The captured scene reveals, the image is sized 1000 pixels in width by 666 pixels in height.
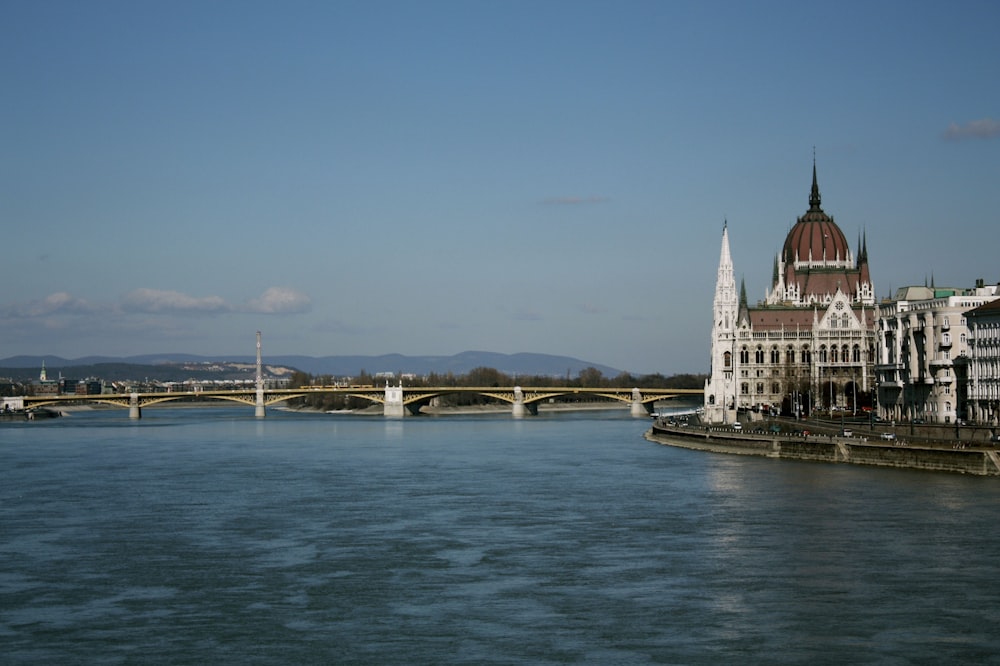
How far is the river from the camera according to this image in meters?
22.9

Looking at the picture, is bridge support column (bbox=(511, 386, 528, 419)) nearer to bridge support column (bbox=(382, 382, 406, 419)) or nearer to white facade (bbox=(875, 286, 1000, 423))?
bridge support column (bbox=(382, 382, 406, 419))

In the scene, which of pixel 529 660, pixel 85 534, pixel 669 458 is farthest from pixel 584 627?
pixel 669 458

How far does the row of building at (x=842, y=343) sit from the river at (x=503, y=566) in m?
15.1

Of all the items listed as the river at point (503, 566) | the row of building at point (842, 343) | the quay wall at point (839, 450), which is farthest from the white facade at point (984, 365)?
the river at point (503, 566)

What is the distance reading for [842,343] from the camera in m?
107

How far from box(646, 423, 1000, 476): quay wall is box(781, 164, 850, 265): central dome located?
49.5 metres

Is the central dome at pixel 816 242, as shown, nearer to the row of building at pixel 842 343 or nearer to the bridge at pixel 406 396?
the row of building at pixel 842 343

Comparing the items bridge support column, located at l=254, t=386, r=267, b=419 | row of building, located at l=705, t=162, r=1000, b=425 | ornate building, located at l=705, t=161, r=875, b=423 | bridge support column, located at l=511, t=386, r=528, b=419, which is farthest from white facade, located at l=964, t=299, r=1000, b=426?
bridge support column, located at l=254, t=386, r=267, b=419

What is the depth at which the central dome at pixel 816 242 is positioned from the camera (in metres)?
121

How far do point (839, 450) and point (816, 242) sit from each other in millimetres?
68216

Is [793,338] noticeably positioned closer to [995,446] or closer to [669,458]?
[669,458]

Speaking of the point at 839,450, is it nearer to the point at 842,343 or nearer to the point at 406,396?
the point at 842,343

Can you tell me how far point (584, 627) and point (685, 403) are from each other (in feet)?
457

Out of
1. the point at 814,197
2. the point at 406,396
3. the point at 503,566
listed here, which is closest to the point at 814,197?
the point at 814,197
